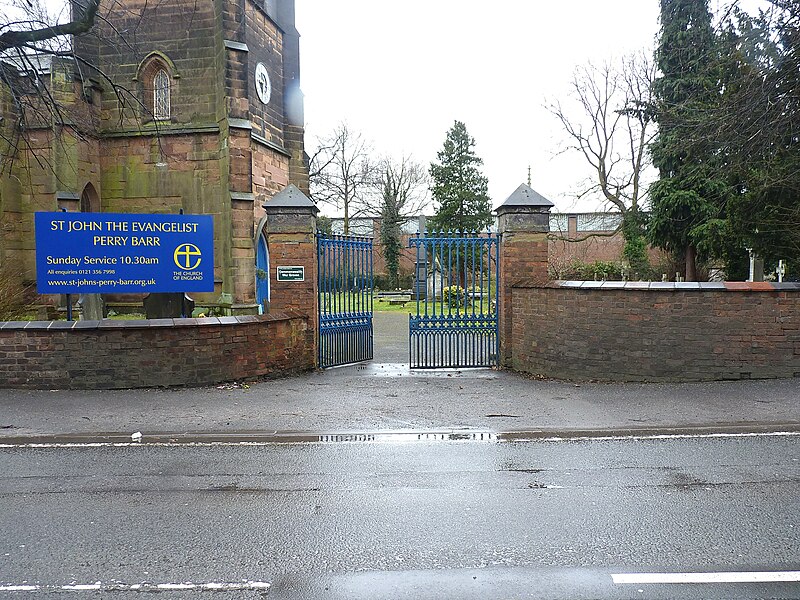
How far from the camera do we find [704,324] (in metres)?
9.32

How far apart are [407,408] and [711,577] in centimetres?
498

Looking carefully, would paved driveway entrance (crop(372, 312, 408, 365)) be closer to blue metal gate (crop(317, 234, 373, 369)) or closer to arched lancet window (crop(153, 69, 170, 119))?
blue metal gate (crop(317, 234, 373, 369))

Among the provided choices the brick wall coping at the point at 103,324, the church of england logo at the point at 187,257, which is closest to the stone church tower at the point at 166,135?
the church of england logo at the point at 187,257

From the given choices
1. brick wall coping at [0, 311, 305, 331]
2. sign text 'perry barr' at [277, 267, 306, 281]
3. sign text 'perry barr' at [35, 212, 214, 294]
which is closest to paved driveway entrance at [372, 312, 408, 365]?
sign text 'perry barr' at [277, 267, 306, 281]

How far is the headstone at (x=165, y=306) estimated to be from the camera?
10406 mm

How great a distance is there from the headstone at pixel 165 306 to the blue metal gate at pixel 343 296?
2431 millimetres

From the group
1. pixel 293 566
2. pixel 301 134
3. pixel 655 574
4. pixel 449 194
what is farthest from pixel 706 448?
pixel 449 194

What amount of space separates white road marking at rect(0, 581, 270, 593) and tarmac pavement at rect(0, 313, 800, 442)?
3518 mm

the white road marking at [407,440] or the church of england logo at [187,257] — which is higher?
the church of england logo at [187,257]

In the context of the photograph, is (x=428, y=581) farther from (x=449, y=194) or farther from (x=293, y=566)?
(x=449, y=194)

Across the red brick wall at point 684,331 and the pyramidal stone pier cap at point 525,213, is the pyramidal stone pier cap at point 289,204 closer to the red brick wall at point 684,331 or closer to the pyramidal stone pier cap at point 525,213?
the pyramidal stone pier cap at point 525,213

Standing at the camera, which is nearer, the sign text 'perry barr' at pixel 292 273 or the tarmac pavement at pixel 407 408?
the tarmac pavement at pixel 407 408

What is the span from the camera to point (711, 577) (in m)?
3.52

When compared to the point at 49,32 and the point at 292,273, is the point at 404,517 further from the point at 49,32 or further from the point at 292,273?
the point at 49,32
